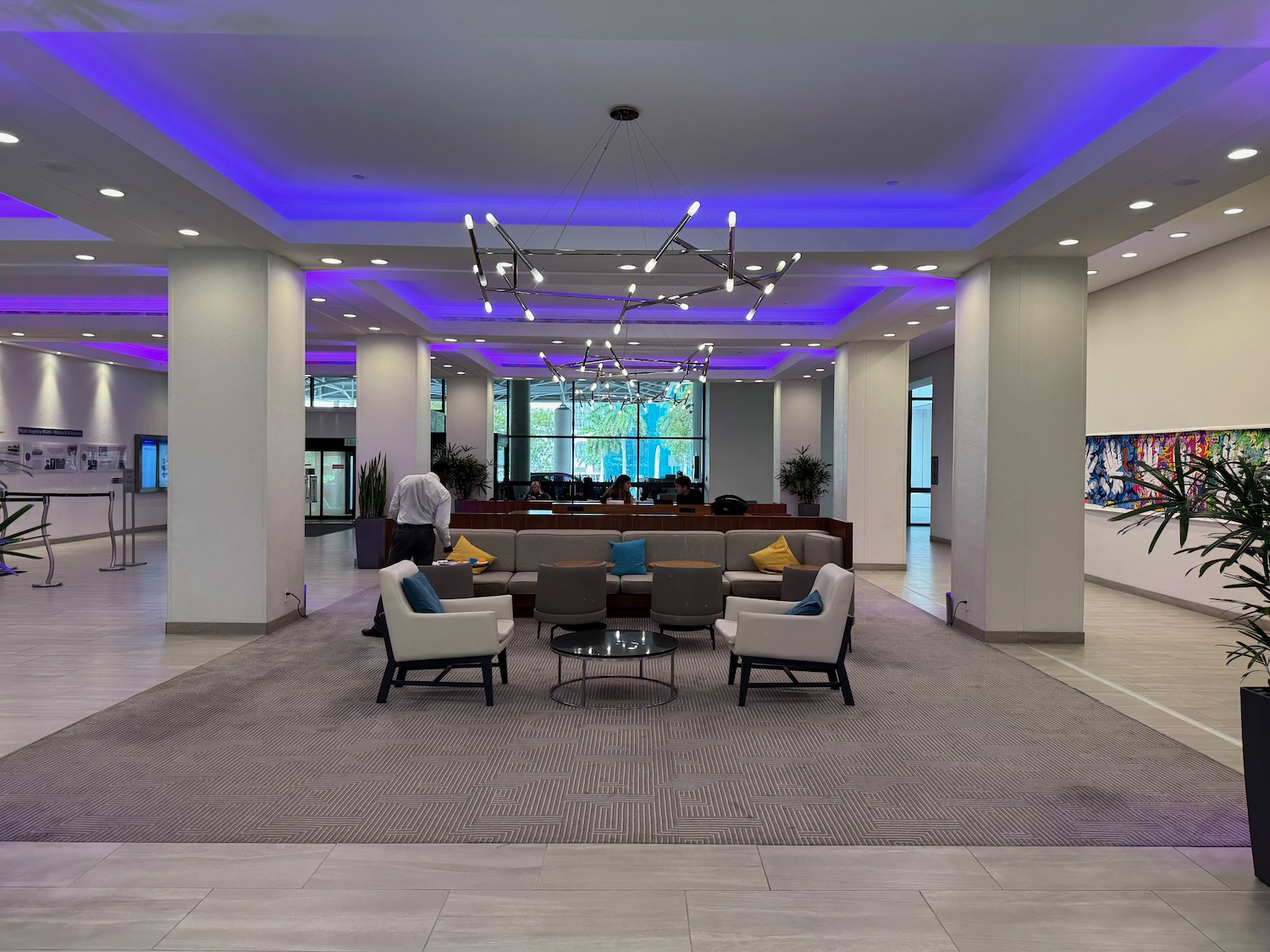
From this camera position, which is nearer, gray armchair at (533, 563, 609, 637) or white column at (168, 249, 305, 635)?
gray armchair at (533, 563, 609, 637)

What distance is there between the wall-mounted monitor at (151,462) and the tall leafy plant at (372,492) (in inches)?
308

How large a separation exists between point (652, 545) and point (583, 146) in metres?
4.17

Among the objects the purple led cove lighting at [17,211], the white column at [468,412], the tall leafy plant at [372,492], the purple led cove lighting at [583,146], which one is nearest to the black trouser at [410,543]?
the purple led cove lighting at [583,146]

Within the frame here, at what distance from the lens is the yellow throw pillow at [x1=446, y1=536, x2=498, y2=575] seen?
8.52 metres

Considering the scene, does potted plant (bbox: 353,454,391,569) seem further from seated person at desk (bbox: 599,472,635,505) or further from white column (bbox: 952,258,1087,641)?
white column (bbox: 952,258,1087,641)

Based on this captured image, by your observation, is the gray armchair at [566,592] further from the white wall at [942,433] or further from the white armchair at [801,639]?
the white wall at [942,433]

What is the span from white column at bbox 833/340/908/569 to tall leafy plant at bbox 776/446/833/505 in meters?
4.39

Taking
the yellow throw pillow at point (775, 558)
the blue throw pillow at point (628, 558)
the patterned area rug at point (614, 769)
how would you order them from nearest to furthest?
the patterned area rug at point (614, 769), the blue throw pillow at point (628, 558), the yellow throw pillow at point (775, 558)

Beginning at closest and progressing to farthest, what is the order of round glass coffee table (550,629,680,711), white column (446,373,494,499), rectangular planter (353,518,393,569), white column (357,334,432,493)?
round glass coffee table (550,629,680,711) < rectangular planter (353,518,393,569) < white column (357,334,432,493) < white column (446,373,494,499)

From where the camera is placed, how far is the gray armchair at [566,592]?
6883mm

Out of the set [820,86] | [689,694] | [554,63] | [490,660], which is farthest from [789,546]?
[554,63]

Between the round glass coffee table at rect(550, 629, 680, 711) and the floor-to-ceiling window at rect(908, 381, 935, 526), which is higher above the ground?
the floor-to-ceiling window at rect(908, 381, 935, 526)

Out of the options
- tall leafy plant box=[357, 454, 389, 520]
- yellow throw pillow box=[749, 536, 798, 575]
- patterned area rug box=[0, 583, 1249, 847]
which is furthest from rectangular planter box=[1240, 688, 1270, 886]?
tall leafy plant box=[357, 454, 389, 520]

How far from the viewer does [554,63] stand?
15.9 feet
